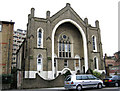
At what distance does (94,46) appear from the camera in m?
29.7

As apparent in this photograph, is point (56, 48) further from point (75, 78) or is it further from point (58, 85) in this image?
point (75, 78)

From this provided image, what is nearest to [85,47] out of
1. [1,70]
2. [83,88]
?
[83,88]

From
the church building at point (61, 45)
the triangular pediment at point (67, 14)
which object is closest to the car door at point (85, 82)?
the church building at point (61, 45)

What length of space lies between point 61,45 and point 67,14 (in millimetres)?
6421

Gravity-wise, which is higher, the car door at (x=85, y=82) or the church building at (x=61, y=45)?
the church building at (x=61, y=45)

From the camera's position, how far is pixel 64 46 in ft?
93.9

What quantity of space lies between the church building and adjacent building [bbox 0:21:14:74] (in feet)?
9.30

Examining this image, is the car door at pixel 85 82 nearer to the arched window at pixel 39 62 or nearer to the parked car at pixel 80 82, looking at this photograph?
the parked car at pixel 80 82

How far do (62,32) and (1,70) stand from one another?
1377 centimetres

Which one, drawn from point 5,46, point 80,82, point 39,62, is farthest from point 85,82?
point 5,46

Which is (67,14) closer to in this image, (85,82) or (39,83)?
(39,83)

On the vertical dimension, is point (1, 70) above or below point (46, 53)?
below

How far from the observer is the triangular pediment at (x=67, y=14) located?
1069 inches

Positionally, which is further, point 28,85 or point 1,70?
point 1,70
